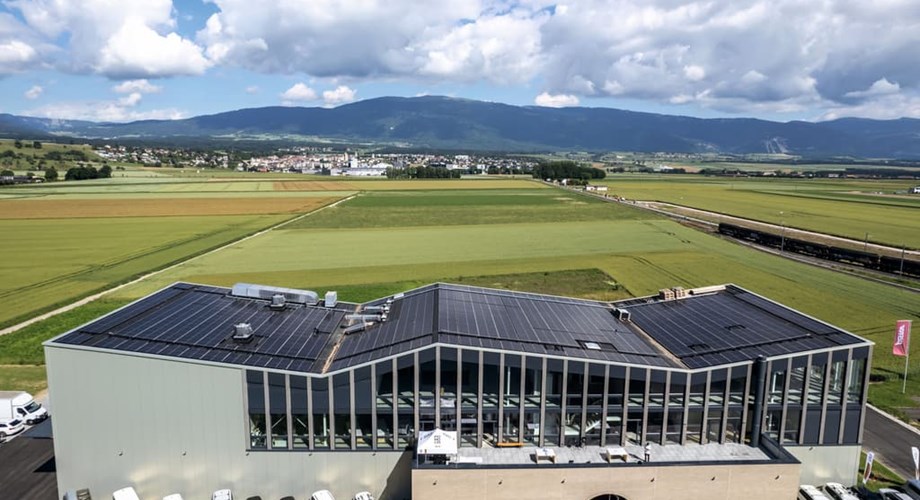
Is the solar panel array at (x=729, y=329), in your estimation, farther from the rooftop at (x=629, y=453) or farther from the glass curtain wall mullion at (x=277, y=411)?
the glass curtain wall mullion at (x=277, y=411)

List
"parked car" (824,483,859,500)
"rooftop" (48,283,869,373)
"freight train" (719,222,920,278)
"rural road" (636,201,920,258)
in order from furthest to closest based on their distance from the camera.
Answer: "rural road" (636,201,920,258)
"freight train" (719,222,920,278)
"rooftop" (48,283,869,373)
"parked car" (824,483,859,500)

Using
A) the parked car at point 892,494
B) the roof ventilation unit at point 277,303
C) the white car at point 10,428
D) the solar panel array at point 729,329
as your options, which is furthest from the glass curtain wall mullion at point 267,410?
the parked car at point 892,494

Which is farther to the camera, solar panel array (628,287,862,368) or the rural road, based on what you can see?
the rural road

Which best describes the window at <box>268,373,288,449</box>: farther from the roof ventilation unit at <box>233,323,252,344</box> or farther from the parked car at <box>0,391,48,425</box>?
the parked car at <box>0,391,48,425</box>

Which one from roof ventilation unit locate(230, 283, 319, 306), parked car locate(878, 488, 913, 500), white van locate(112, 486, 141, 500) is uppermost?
roof ventilation unit locate(230, 283, 319, 306)

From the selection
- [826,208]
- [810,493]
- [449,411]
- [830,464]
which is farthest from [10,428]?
[826,208]

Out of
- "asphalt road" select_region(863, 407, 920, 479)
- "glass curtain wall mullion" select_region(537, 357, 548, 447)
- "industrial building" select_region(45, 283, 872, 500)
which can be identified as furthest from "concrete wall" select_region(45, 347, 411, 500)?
"asphalt road" select_region(863, 407, 920, 479)
